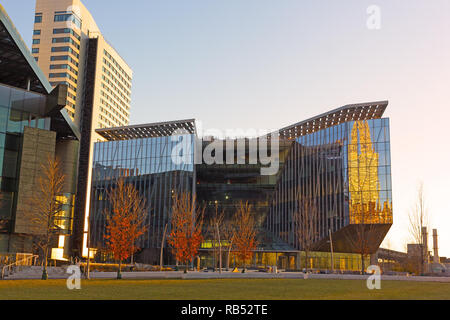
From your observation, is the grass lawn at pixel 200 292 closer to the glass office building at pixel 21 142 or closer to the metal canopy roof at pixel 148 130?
the glass office building at pixel 21 142

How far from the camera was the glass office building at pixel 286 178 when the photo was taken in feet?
223

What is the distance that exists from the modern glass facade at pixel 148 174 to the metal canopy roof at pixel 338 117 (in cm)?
1825

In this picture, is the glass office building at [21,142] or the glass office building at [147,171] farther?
the glass office building at [147,171]

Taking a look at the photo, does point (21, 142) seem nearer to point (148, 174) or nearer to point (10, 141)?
point (10, 141)

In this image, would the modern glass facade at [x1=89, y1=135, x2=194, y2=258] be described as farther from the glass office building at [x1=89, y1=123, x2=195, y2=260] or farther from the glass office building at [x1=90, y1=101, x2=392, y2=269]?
the glass office building at [x1=90, y1=101, x2=392, y2=269]

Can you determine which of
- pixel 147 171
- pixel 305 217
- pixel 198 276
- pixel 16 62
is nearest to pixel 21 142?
pixel 16 62

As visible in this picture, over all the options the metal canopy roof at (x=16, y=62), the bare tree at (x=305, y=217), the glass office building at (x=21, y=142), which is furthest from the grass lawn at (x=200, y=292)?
the bare tree at (x=305, y=217)

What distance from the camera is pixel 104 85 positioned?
138 metres

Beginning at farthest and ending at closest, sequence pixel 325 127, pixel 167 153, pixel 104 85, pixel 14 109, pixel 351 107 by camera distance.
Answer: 1. pixel 104 85
2. pixel 167 153
3. pixel 325 127
4. pixel 351 107
5. pixel 14 109

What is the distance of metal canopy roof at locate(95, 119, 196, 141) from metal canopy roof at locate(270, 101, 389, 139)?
55.0 ft

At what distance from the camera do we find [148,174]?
85125mm

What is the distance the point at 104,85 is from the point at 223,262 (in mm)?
73954
